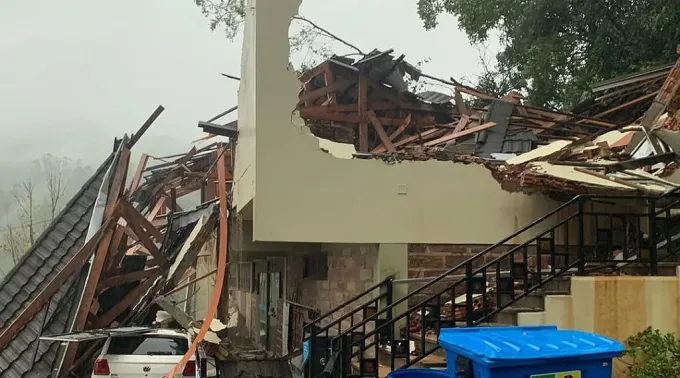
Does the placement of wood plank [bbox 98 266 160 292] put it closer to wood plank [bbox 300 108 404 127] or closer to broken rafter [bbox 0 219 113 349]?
broken rafter [bbox 0 219 113 349]

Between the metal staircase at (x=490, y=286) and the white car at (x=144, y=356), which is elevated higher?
the metal staircase at (x=490, y=286)

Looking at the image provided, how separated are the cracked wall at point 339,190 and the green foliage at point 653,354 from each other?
8.84 ft

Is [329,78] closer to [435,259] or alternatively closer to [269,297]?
[269,297]

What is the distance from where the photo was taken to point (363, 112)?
13.1 m

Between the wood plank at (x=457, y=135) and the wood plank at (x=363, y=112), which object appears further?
the wood plank at (x=363, y=112)

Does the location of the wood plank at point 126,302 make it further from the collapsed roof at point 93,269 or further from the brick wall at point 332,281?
the brick wall at point 332,281

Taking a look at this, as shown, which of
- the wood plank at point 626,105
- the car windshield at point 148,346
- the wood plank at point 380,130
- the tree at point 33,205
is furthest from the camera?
the tree at point 33,205

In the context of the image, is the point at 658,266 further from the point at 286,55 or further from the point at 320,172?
the point at 286,55

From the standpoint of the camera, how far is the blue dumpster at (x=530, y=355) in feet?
15.4

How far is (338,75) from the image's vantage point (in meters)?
13.6

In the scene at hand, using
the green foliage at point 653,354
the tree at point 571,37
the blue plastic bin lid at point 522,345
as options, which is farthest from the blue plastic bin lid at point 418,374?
the tree at point 571,37

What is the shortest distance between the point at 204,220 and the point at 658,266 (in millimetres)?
8165

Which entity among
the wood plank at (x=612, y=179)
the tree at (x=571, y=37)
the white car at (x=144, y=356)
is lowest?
the white car at (x=144, y=356)

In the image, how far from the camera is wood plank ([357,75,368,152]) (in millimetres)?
12812
